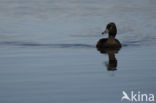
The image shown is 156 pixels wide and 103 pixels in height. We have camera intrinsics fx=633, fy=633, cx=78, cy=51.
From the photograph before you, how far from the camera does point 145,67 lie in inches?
701

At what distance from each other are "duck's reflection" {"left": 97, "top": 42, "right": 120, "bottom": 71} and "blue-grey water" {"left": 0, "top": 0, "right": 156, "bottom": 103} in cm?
15

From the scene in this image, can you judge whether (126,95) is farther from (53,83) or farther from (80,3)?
(80,3)

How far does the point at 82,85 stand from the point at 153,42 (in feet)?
26.5

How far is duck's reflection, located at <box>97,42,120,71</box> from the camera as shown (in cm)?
1809

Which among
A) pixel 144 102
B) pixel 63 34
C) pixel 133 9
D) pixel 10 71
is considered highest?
pixel 133 9

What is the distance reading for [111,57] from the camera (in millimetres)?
20047

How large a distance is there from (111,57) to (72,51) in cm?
150

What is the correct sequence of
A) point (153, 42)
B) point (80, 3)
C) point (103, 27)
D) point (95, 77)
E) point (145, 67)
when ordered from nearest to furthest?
point (95, 77)
point (145, 67)
point (153, 42)
point (103, 27)
point (80, 3)

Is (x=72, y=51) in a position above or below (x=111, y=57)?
above

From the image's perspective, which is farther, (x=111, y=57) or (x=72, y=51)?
(x=72, y=51)

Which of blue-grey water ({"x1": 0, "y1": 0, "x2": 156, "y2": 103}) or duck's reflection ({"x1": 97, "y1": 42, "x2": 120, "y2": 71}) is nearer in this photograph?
blue-grey water ({"x1": 0, "y1": 0, "x2": 156, "y2": 103})

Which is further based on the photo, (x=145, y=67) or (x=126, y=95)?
(x=145, y=67)

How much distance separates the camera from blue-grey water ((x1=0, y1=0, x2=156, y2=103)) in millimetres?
14742

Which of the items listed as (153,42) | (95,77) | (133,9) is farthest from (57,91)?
(133,9)
